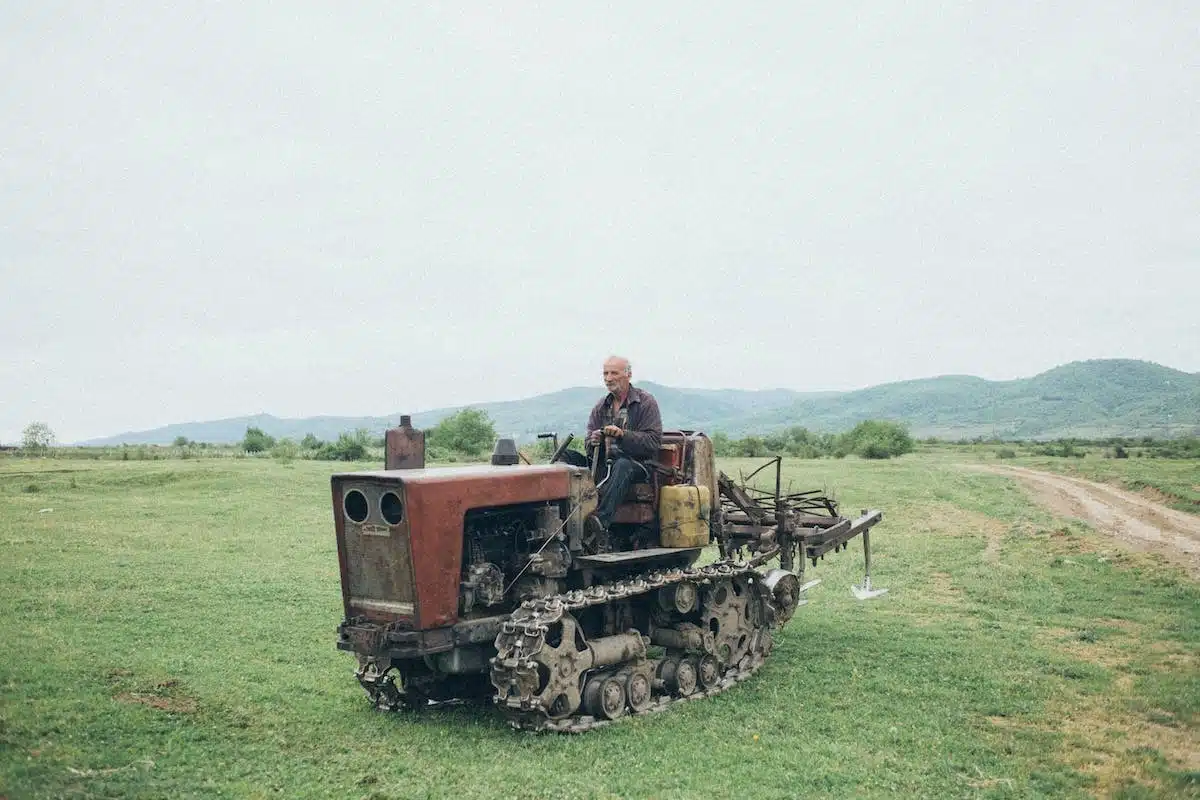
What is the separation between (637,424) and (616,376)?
580 mm

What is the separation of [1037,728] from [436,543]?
19.2 feet

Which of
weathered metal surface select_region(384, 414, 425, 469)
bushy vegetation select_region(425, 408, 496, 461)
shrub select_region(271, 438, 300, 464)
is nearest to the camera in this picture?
weathered metal surface select_region(384, 414, 425, 469)

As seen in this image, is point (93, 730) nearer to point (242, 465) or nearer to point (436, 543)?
point (436, 543)

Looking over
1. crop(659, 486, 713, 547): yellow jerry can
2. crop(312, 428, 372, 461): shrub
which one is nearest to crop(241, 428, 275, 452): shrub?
crop(312, 428, 372, 461): shrub

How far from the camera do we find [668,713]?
969cm

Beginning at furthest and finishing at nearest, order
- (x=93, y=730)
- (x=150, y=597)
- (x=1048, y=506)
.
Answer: (x=1048, y=506), (x=150, y=597), (x=93, y=730)

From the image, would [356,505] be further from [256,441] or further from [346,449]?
[256,441]

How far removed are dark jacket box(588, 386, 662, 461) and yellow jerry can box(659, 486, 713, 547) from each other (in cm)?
51

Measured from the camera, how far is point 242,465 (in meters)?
39.1

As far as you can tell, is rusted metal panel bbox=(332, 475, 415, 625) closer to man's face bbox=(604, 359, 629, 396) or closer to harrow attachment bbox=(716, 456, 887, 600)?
man's face bbox=(604, 359, 629, 396)

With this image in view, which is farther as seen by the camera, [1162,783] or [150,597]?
[150,597]

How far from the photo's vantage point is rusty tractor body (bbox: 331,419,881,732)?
8.86 metres

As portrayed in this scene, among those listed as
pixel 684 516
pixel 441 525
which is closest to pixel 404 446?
pixel 441 525

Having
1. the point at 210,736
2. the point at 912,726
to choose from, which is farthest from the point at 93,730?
the point at 912,726
